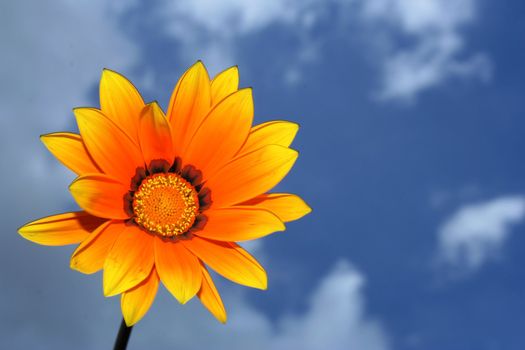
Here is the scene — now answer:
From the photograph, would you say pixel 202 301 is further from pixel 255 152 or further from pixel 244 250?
pixel 255 152

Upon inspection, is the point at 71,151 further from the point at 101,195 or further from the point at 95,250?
the point at 95,250

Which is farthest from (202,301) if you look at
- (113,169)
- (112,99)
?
(112,99)

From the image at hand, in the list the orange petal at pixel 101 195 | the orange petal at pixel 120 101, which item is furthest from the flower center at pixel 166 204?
the orange petal at pixel 120 101

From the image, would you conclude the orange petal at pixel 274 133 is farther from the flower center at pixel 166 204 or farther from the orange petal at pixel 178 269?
the orange petal at pixel 178 269

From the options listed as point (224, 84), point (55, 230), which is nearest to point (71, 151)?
Result: point (55, 230)

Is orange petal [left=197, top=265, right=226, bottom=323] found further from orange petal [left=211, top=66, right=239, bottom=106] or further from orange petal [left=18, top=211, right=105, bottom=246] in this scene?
orange petal [left=211, top=66, right=239, bottom=106]

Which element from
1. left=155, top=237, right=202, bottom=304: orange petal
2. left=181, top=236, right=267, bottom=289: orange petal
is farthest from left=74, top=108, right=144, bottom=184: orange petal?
left=181, top=236, right=267, bottom=289: orange petal
